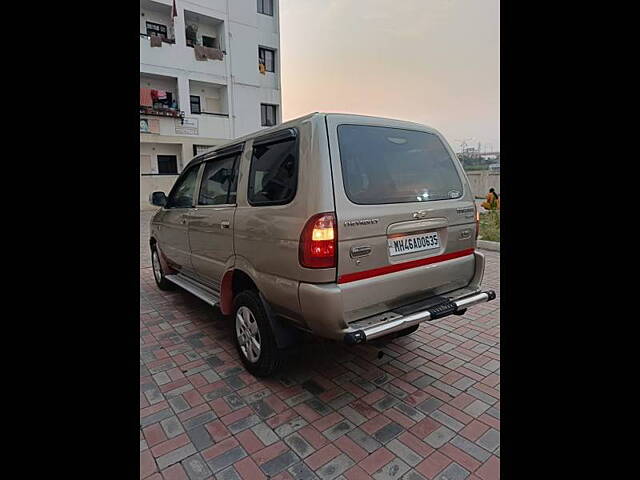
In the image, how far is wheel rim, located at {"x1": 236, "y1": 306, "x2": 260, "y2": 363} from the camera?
2.79 m

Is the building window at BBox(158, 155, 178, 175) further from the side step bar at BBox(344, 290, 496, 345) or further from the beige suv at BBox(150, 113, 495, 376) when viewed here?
the side step bar at BBox(344, 290, 496, 345)

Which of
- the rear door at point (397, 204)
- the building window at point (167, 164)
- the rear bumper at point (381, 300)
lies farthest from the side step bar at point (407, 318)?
the building window at point (167, 164)

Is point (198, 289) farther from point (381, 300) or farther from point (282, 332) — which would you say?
point (381, 300)

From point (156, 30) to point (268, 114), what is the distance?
7.20 metres

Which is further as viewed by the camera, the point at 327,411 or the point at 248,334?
the point at 248,334

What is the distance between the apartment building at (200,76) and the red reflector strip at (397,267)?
18058mm

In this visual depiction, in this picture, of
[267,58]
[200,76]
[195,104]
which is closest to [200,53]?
→ [200,76]

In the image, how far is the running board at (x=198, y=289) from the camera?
11.2ft

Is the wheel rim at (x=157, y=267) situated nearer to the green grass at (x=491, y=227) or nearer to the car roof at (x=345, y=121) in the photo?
the car roof at (x=345, y=121)

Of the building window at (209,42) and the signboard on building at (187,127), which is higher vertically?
the building window at (209,42)

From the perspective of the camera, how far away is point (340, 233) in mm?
2184

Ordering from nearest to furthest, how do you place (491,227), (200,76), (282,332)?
(282,332), (491,227), (200,76)

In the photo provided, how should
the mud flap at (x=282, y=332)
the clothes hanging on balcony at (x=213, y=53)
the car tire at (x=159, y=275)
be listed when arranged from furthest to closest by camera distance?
1. the clothes hanging on balcony at (x=213, y=53)
2. the car tire at (x=159, y=275)
3. the mud flap at (x=282, y=332)
